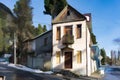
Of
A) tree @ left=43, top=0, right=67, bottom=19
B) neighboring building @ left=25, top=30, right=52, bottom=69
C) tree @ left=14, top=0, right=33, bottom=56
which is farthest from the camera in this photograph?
tree @ left=14, top=0, right=33, bottom=56

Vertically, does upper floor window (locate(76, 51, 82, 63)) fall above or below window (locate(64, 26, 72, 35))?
below

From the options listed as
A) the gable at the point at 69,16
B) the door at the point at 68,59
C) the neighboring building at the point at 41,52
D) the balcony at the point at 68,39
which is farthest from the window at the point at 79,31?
the neighboring building at the point at 41,52

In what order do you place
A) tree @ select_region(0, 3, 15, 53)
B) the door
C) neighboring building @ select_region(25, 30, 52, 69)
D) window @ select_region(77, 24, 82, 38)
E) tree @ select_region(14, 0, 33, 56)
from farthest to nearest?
tree @ select_region(0, 3, 15, 53), tree @ select_region(14, 0, 33, 56), neighboring building @ select_region(25, 30, 52, 69), the door, window @ select_region(77, 24, 82, 38)

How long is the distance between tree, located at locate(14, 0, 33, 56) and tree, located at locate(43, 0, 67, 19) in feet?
16.6

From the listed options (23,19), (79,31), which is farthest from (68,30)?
(23,19)

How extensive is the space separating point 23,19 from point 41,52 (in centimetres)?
1368

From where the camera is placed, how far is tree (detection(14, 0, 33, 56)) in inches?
1987

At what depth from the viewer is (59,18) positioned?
34.3 metres

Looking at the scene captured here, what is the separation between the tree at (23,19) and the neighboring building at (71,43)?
17291 millimetres

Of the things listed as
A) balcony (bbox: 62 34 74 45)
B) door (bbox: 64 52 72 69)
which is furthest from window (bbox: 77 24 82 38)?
door (bbox: 64 52 72 69)

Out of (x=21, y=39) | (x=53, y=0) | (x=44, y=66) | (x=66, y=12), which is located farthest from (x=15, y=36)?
(x=66, y=12)

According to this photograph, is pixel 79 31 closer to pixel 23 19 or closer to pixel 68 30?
pixel 68 30

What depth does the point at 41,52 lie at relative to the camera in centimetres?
3884

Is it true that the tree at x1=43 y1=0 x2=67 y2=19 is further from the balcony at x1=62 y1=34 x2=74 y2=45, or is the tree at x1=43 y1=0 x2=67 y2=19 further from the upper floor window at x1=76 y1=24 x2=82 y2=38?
the balcony at x1=62 y1=34 x2=74 y2=45
